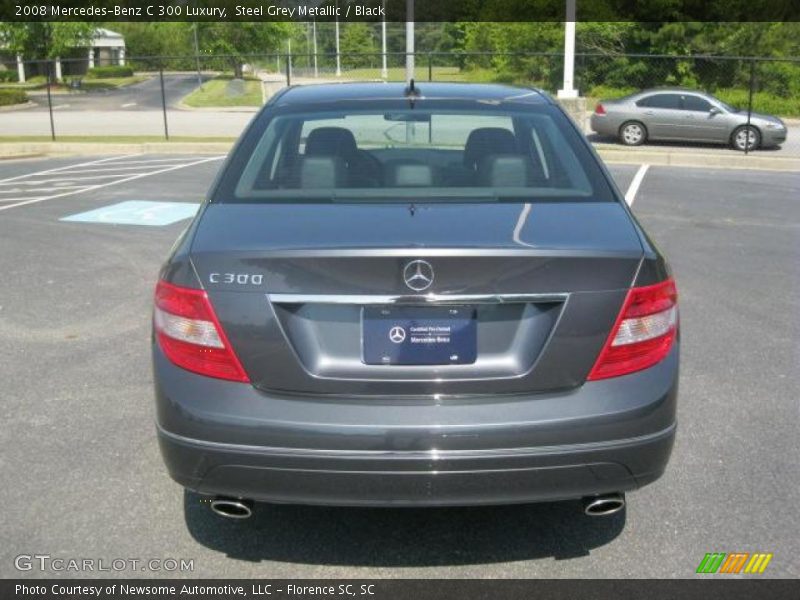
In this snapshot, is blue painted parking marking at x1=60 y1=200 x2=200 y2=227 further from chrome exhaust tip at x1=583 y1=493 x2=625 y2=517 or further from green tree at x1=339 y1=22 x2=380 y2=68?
green tree at x1=339 y1=22 x2=380 y2=68

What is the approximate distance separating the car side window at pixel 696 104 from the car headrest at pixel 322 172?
18.9 metres

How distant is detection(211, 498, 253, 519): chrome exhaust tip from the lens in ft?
9.80

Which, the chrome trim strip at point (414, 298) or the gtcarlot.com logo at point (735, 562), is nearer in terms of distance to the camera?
the chrome trim strip at point (414, 298)

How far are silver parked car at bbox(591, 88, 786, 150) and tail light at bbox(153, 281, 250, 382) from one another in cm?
1924

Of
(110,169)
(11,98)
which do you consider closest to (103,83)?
(11,98)

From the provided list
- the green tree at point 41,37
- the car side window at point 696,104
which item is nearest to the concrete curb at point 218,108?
the green tree at point 41,37

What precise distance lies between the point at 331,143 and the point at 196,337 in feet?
4.05

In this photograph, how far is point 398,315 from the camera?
2.79 metres

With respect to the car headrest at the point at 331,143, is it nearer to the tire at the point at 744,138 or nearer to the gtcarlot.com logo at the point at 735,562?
the gtcarlot.com logo at the point at 735,562

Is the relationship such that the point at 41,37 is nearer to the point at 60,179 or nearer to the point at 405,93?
the point at 60,179

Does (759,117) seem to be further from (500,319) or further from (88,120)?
(88,120)

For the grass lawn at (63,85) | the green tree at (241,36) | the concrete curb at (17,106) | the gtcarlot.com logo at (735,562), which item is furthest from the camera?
the green tree at (241,36)

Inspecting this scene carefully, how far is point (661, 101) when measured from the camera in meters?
21.2

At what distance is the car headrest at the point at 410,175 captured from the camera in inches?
140
